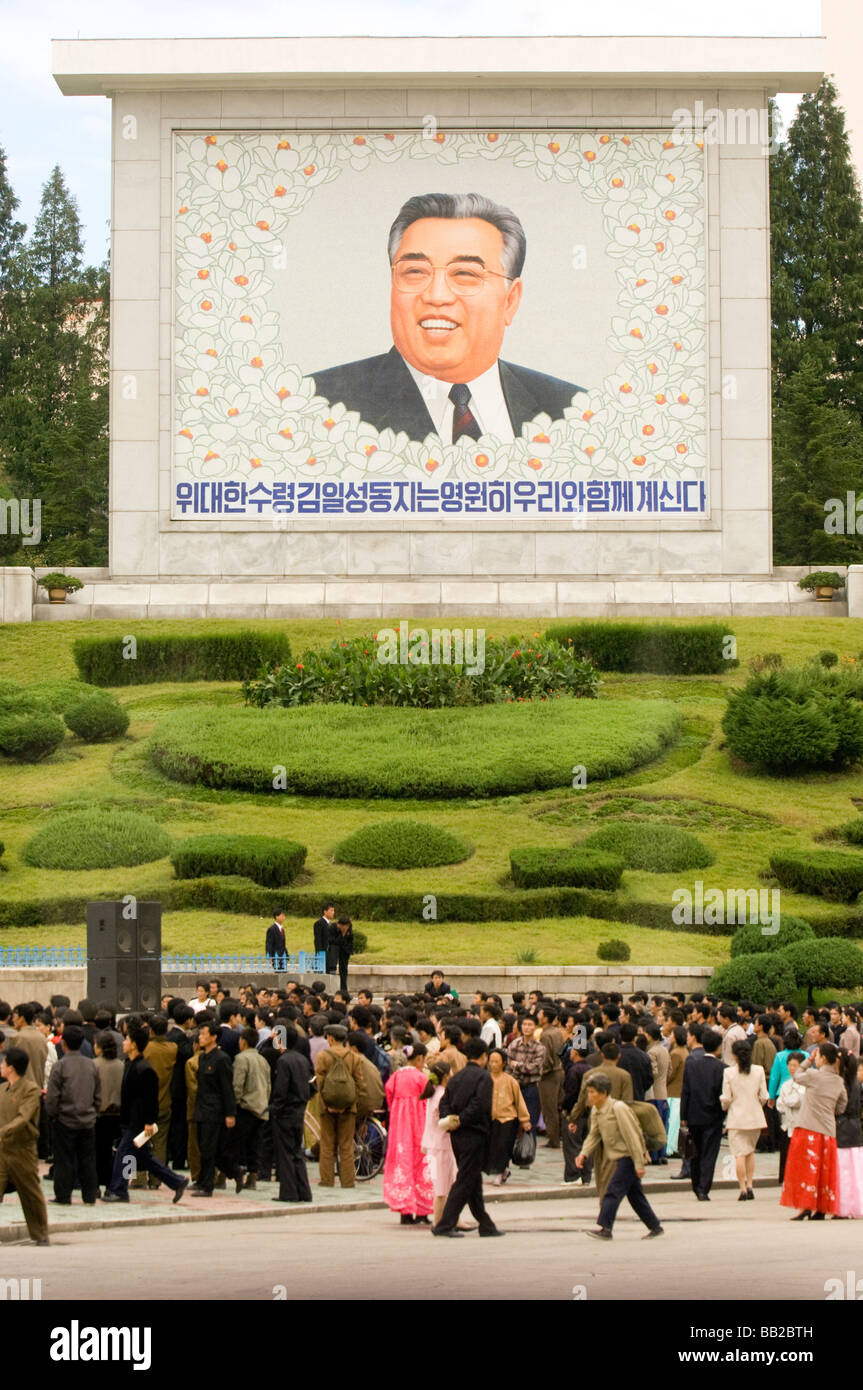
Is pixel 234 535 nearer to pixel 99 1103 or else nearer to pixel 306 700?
pixel 306 700

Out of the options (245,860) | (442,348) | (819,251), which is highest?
(819,251)

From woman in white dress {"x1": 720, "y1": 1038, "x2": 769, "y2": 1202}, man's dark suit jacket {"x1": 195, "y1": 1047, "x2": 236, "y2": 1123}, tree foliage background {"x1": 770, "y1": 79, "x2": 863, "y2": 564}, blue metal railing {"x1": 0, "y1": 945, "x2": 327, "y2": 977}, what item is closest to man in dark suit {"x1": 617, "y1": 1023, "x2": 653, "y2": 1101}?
woman in white dress {"x1": 720, "y1": 1038, "x2": 769, "y2": 1202}

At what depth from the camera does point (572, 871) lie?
2503cm

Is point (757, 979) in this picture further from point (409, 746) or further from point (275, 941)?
point (409, 746)

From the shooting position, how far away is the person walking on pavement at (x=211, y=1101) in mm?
13234

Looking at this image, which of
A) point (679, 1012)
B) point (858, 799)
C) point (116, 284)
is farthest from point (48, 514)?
point (679, 1012)

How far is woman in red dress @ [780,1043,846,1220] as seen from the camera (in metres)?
12.9

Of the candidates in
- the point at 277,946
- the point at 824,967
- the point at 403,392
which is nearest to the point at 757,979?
the point at 824,967

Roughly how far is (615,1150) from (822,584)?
27.7m

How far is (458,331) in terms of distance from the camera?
38469mm

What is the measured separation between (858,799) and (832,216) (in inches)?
1309

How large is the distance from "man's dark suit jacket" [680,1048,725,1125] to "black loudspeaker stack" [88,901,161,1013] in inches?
214

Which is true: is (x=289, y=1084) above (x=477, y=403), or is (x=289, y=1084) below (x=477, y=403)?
below

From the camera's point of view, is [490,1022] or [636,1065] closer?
[636,1065]
